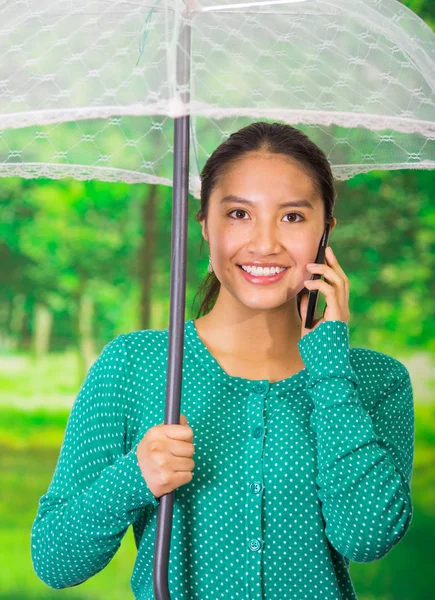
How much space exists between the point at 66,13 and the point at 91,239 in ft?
10.1

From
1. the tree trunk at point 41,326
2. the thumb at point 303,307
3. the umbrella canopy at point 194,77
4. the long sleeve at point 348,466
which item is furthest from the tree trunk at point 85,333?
the long sleeve at point 348,466

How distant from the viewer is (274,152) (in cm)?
141

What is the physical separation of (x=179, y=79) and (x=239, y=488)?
587 millimetres

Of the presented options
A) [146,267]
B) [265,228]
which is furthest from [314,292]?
[146,267]

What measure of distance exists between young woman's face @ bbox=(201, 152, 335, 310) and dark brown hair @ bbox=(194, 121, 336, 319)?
0.02m

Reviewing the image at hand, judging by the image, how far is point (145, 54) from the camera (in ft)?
3.70

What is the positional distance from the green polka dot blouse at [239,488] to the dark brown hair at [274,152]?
235 mm

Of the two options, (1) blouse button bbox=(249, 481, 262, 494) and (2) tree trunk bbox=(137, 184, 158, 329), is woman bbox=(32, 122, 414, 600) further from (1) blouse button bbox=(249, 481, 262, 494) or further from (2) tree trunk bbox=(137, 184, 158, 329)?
(2) tree trunk bbox=(137, 184, 158, 329)

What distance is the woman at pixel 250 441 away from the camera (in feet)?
4.13

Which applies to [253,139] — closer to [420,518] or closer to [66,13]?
[66,13]

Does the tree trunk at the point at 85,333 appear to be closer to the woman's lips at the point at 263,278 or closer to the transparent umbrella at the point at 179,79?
the transparent umbrella at the point at 179,79

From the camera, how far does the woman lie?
126cm

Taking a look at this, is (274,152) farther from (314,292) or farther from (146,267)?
(146,267)

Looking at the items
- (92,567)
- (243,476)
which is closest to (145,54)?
(243,476)
